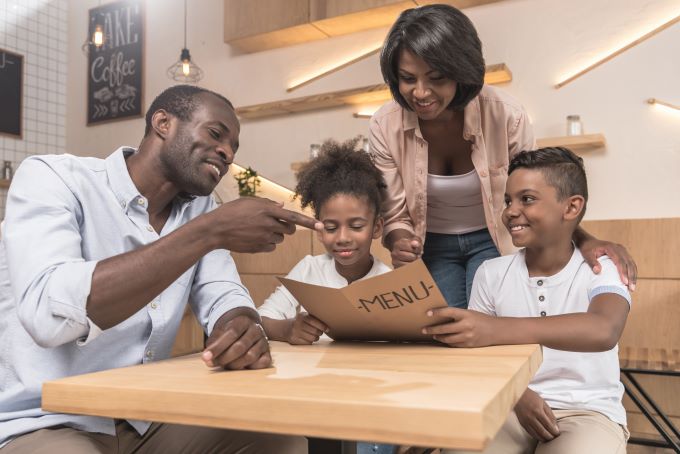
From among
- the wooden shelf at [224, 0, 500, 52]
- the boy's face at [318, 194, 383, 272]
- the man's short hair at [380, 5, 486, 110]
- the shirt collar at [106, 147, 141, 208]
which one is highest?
the wooden shelf at [224, 0, 500, 52]

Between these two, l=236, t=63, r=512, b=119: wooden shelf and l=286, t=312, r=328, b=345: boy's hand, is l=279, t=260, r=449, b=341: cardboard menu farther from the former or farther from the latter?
l=236, t=63, r=512, b=119: wooden shelf

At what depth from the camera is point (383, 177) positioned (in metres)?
1.93

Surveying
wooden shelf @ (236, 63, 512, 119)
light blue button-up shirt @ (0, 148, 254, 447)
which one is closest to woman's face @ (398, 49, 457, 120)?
light blue button-up shirt @ (0, 148, 254, 447)

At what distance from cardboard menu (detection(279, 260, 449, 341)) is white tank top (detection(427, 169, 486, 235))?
0.84 metres

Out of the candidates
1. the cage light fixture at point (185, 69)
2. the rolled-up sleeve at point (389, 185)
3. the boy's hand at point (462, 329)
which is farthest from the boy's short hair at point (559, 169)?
the cage light fixture at point (185, 69)

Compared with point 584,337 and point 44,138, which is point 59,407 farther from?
point 44,138

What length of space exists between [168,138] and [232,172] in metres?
3.59

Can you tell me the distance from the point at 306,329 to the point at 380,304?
230mm

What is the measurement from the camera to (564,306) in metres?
1.47

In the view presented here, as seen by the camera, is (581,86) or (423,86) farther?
(581,86)

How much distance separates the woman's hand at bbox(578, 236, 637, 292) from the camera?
136cm

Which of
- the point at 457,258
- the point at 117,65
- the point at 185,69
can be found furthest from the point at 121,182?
the point at 117,65

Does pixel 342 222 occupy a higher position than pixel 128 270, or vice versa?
pixel 342 222

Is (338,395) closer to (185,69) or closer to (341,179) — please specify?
(341,179)
